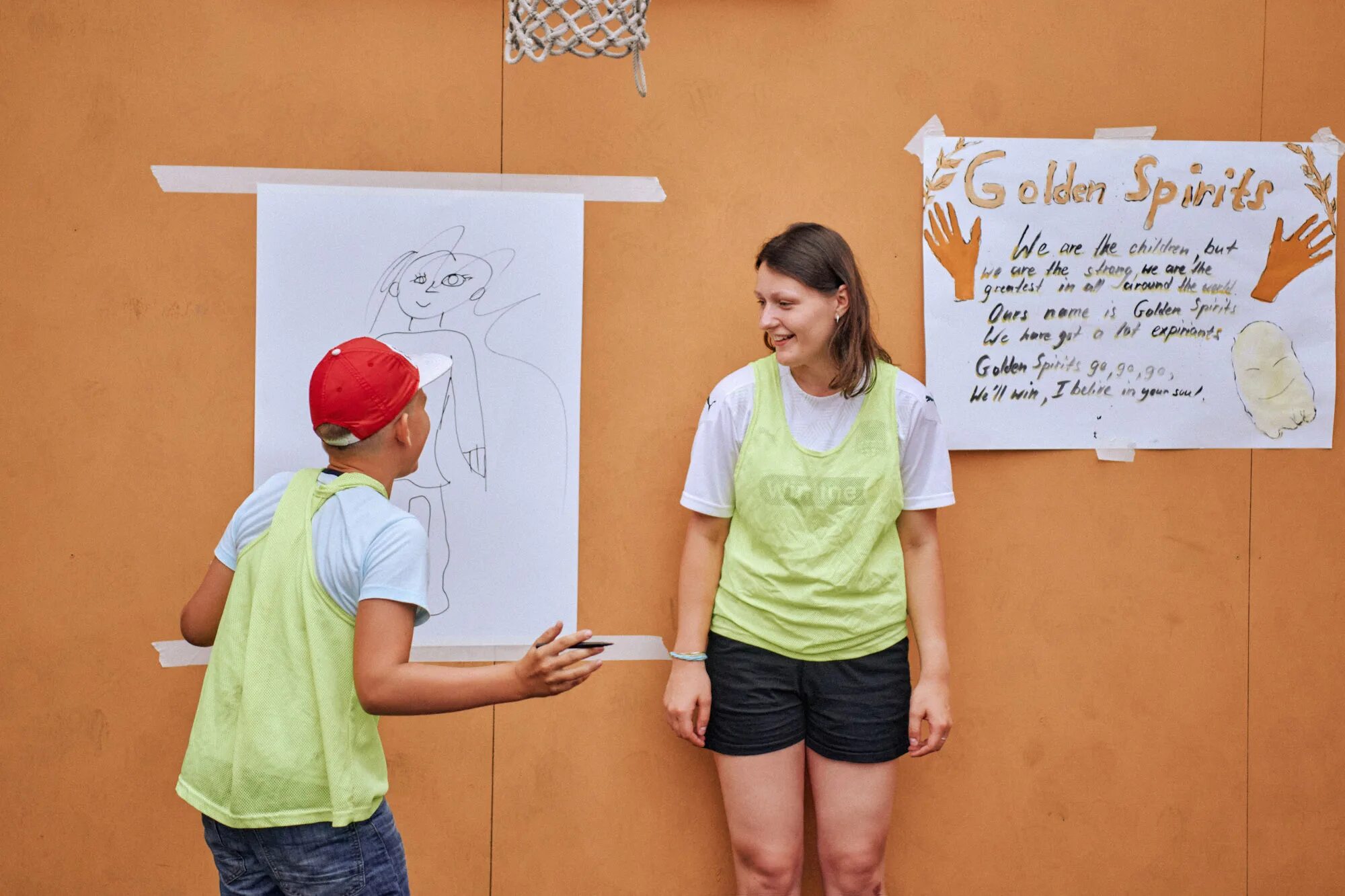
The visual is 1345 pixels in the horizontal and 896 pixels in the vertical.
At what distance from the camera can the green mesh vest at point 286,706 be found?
124 cm

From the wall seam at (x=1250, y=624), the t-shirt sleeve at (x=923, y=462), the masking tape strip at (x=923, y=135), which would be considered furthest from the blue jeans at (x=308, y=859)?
the wall seam at (x=1250, y=624)

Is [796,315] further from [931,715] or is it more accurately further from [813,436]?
[931,715]

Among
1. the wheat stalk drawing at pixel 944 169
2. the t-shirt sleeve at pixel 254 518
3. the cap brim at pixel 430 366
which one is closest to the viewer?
the t-shirt sleeve at pixel 254 518

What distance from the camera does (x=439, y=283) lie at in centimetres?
→ 193

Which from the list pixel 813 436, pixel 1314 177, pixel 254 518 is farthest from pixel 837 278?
pixel 1314 177

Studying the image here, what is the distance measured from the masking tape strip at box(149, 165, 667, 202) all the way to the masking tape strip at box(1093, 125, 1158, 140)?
0.89m

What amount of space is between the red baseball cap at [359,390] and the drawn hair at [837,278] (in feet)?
2.14

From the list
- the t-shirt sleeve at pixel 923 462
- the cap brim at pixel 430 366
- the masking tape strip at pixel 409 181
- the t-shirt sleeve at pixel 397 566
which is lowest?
the t-shirt sleeve at pixel 397 566

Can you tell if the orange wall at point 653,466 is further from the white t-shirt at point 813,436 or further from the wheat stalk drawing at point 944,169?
the white t-shirt at point 813,436

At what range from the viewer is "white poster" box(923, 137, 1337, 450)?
79.5 inches

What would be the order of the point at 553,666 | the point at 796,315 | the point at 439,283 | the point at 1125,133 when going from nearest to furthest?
1. the point at 553,666
2. the point at 796,315
3. the point at 439,283
4. the point at 1125,133

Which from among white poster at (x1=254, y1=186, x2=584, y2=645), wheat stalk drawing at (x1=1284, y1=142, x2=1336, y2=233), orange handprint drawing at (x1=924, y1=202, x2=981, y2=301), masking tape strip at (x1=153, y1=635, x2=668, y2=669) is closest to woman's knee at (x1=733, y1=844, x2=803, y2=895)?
masking tape strip at (x1=153, y1=635, x2=668, y2=669)

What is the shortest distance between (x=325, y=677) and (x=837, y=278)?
100 cm

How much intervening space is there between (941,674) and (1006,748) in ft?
1.43
